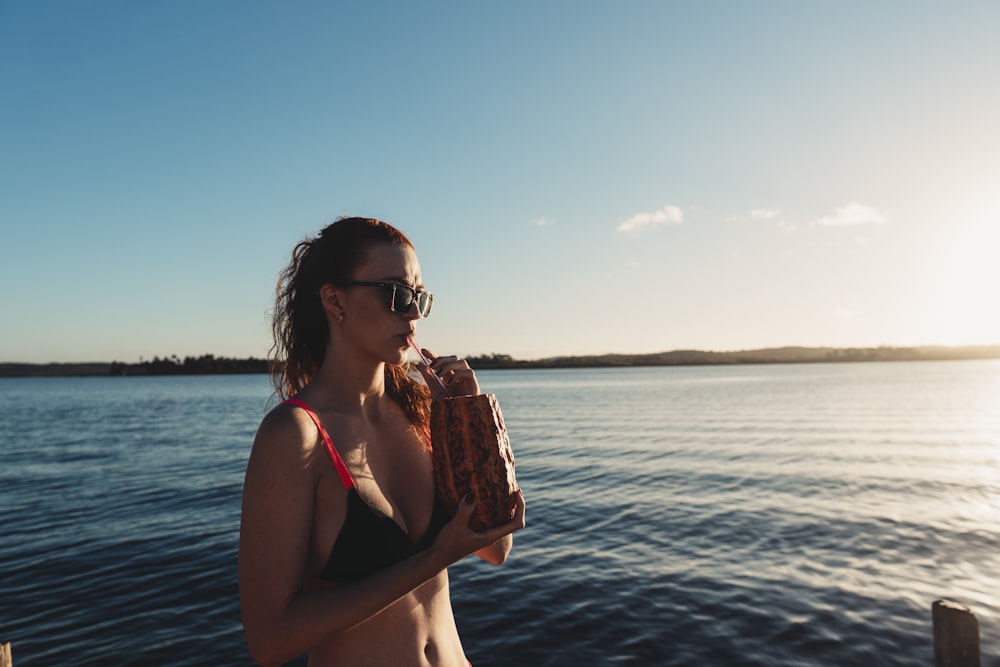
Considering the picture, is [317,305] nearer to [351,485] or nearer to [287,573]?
[351,485]

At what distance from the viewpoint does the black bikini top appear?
A: 83.9 inches

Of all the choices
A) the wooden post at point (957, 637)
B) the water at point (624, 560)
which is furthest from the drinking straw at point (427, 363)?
the water at point (624, 560)

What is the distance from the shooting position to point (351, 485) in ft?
7.14

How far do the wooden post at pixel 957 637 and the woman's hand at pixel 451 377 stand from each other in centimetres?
616

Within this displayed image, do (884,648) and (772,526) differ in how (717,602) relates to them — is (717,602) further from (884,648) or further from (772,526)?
(772,526)

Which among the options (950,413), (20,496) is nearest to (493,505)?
(20,496)

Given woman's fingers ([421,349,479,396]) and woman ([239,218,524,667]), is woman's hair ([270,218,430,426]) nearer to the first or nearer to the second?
woman ([239,218,524,667])

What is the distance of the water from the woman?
7.78m

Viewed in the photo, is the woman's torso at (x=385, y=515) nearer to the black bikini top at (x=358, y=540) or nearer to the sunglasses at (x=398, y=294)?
the black bikini top at (x=358, y=540)

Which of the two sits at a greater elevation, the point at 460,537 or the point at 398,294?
the point at 398,294

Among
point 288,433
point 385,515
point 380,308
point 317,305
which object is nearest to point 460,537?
point 385,515

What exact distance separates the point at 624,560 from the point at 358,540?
41.2 feet

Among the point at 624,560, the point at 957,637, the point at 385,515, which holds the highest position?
the point at 385,515

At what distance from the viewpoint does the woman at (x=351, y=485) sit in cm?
197
